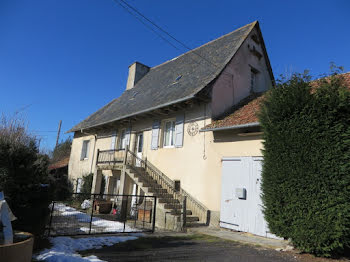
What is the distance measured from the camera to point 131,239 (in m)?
6.93

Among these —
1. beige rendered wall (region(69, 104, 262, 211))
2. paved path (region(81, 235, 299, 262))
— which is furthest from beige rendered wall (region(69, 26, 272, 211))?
paved path (region(81, 235, 299, 262))

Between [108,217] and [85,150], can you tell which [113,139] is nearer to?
[85,150]

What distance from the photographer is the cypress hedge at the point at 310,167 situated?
524 centimetres

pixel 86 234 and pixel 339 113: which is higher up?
pixel 339 113

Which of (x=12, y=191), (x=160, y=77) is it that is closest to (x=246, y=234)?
(x=12, y=191)

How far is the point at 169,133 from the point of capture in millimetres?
12430

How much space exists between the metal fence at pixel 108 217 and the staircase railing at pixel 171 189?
1.06 metres

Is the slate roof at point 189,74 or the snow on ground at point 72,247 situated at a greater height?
the slate roof at point 189,74

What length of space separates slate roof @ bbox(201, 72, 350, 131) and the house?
11cm

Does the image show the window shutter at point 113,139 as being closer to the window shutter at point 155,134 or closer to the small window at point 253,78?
the window shutter at point 155,134

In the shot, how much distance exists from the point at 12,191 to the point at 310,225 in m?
6.28

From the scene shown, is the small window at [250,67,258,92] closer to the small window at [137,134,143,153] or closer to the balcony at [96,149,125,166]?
the small window at [137,134,143,153]

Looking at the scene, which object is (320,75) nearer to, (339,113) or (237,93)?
(339,113)

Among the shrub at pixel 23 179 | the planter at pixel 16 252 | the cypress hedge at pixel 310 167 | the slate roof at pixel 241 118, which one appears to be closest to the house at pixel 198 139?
the slate roof at pixel 241 118
